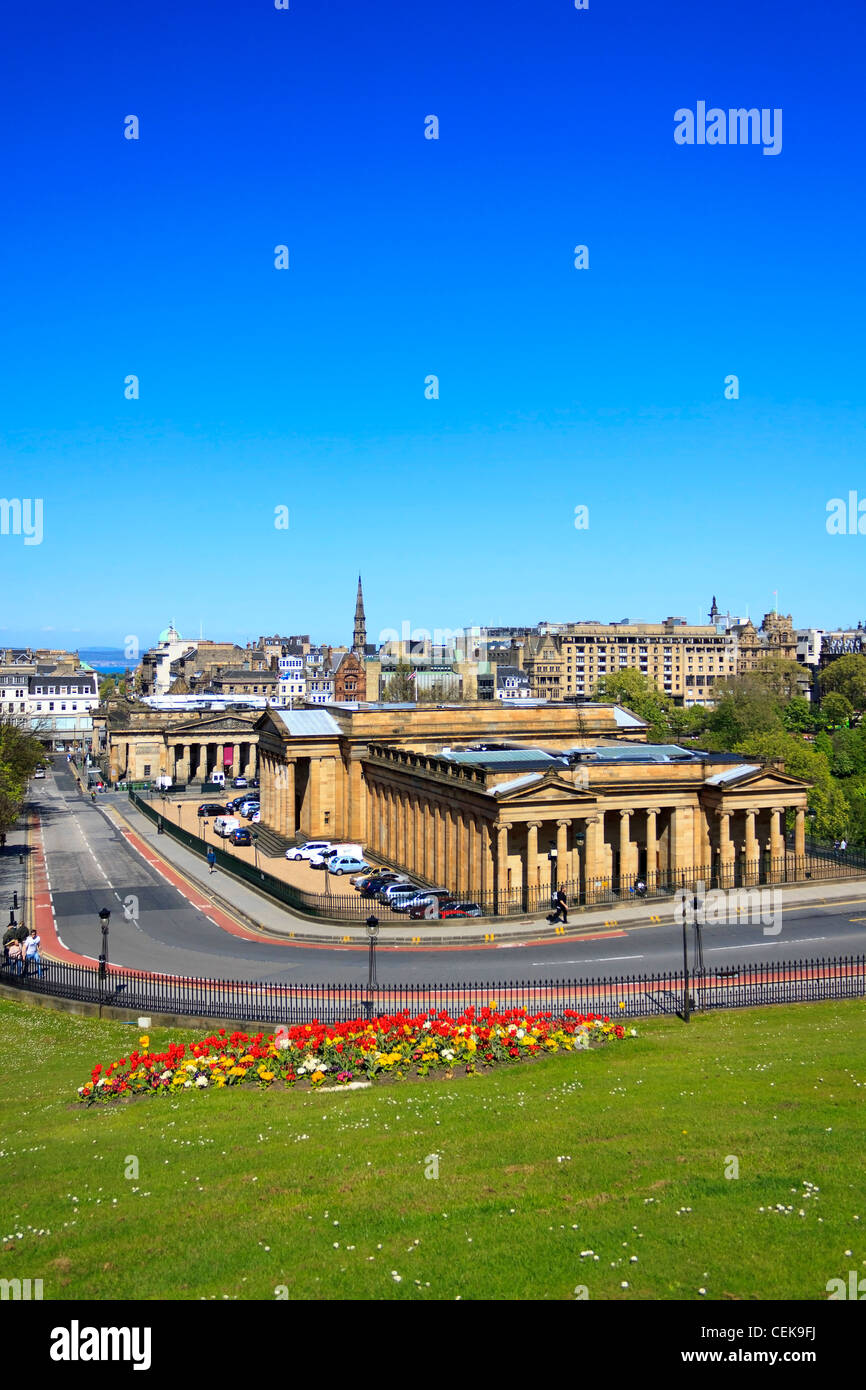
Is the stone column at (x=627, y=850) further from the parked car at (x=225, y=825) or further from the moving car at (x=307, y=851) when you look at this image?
the parked car at (x=225, y=825)

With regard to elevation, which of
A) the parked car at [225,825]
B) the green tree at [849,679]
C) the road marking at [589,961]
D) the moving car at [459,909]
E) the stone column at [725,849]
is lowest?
the parked car at [225,825]

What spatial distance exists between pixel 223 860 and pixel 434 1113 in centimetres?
5067

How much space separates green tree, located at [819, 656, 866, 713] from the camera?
6684 inches

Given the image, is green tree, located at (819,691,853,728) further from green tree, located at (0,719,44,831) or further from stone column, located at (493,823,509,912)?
stone column, located at (493,823,509,912)

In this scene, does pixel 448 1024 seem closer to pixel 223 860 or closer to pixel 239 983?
pixel 239 983

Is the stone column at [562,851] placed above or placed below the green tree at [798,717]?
below

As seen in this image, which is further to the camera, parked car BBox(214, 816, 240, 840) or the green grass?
parked car BBox(214, 816, 240, 840)

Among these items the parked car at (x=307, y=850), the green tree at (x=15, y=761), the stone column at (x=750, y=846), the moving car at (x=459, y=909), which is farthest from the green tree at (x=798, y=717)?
the moving car at (x=459, y=909)

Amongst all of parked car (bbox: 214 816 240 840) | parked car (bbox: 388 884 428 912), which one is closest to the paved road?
parked car (bbox: 388 884 428 912)

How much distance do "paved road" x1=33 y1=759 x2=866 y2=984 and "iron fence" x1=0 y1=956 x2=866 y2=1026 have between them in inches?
85.0

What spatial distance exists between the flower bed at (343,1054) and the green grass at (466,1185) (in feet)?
2.94

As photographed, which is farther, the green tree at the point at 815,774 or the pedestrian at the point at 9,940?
the green tree at the point at 815,774

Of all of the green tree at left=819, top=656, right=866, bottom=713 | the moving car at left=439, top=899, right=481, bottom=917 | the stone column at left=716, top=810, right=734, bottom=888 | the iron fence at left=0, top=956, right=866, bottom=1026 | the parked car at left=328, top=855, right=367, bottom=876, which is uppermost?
the green tree at left=819, top=656, right=866, bottom=713

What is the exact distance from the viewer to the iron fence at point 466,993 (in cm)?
3462
